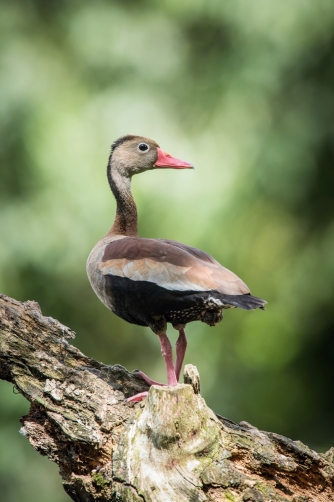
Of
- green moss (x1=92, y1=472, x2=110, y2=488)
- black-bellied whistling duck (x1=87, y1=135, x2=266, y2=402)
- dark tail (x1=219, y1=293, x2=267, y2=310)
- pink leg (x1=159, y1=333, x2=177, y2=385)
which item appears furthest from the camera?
pink leg (x1=159, y1=333, x2=177, y2=385)

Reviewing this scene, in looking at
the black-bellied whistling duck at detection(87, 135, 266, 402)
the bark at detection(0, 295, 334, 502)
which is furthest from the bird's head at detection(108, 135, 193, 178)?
the bark at detection(0, 295, 334, 502)

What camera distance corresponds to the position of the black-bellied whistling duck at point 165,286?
12.9 ft

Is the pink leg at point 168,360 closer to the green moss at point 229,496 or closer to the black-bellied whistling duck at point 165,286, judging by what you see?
the black-bellied whistling duck at point 165,286

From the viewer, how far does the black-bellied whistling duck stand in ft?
12.9

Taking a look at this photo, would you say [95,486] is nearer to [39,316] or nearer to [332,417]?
[39,316]

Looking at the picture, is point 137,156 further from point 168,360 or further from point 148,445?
point 148,445

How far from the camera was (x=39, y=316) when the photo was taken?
3980 mm

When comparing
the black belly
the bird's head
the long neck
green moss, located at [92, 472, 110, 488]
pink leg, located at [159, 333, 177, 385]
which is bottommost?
green moss, located at [92, 472, 110, 488]

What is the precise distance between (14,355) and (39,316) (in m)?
0.30

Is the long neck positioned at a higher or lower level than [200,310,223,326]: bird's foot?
higher

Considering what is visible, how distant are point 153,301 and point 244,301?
531 mm

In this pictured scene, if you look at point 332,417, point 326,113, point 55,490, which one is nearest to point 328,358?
point 332,417

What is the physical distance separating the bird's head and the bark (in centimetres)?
169

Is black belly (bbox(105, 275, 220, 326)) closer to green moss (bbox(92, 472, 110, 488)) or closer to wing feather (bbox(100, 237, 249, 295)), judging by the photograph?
wing feather (bbox(100, 237, 249, 295))
